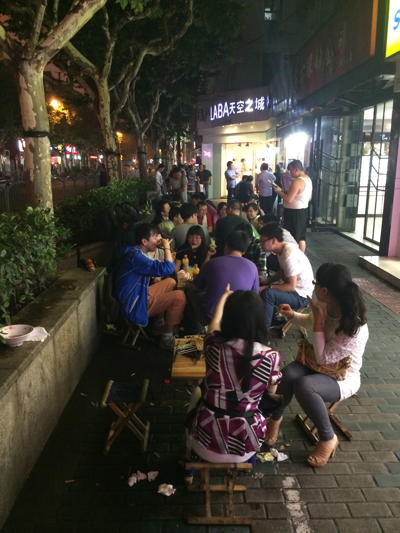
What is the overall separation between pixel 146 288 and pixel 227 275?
128cm

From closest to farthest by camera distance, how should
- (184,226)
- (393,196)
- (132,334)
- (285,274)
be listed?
(285,274), (132,334), (184,226), (393,196)

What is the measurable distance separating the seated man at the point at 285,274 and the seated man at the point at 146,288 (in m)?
1.09

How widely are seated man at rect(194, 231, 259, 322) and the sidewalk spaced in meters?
1.03

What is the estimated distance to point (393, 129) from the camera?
8969 millimetres

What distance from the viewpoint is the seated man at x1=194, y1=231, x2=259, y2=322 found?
4.61 m

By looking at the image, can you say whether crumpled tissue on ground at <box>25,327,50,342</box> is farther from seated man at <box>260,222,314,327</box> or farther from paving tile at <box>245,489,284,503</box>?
seated man at <box>260,222,314,327</box>

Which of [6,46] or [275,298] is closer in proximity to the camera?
[275,298]

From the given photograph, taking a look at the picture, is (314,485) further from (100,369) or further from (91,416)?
(100,369)

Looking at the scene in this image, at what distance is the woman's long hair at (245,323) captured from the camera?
272 centimetres

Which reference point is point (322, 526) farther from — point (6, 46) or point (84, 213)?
point (84, 213)

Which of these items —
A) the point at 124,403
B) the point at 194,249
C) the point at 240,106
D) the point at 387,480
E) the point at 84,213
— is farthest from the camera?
the point at 240,106

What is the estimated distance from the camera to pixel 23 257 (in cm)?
424

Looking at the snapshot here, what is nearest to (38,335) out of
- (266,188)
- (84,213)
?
(84,213)

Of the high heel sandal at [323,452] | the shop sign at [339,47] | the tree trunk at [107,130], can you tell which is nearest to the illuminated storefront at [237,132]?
the shop sign at [339,47]
